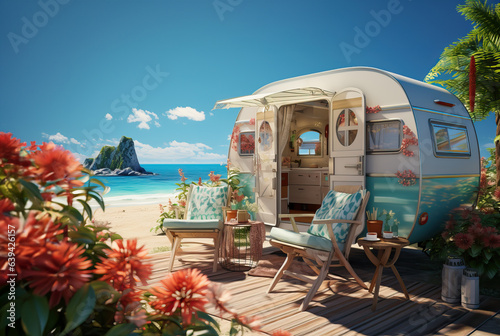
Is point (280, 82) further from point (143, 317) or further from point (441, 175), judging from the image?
point (143, 317)

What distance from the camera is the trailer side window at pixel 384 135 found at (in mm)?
5421

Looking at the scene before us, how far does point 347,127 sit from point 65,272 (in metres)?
5.60

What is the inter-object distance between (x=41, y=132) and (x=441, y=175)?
4747 cm

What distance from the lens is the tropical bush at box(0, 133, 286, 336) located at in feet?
1.97

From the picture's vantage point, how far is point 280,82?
6.88m

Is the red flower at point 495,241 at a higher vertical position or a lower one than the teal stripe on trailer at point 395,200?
lower

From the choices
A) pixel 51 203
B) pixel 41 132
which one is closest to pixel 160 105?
pixel 41 132

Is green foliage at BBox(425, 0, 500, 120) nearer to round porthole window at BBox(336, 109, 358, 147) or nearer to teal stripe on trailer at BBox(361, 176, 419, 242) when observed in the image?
round porthole window at BBox(336, 109, 358, 147)

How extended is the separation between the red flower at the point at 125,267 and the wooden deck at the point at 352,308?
2.72 meters

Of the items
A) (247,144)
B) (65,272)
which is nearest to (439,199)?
(247,144)

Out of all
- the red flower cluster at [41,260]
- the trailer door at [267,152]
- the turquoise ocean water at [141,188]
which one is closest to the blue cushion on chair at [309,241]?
the trailer door at [267,152]

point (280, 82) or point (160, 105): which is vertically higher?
point (160, 105)

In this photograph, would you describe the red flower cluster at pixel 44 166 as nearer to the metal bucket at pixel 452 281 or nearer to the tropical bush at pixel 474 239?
the metal bucket at pixel 452 281

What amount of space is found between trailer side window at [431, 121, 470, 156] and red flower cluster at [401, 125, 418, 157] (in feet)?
1.58
